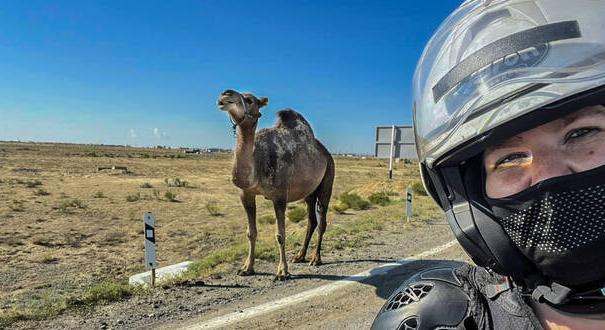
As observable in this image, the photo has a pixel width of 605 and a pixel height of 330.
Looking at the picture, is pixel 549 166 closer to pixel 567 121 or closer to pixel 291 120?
pixel 567 121

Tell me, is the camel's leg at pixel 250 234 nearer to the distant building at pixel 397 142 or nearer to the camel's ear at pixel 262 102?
the camel's ear at pixel 262 102

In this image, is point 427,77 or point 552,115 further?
point 427,77

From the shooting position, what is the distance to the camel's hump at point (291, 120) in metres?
8.06

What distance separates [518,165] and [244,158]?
5.44 metres

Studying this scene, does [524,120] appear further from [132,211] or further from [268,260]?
[132,211]

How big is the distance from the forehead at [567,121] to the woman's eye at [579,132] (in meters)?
0.02

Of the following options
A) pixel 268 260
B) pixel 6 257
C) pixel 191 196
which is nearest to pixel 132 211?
pixel 191 196

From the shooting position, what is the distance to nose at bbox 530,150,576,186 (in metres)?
1.26

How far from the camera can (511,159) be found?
4.61 ft

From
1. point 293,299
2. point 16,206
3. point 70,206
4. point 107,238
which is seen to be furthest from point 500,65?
point 16,206

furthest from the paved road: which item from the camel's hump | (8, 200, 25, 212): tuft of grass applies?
(8, 200, 25, 212): tuft of grass

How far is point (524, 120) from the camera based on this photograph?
1280 millimetres

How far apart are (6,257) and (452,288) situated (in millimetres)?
11296

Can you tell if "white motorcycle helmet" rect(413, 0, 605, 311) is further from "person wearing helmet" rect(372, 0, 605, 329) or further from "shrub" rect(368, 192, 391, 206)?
"shrub" rect(368, 192, 391, 206)
